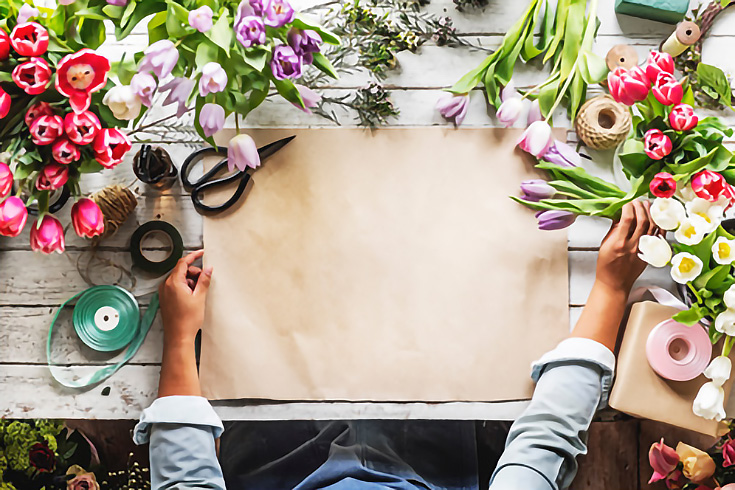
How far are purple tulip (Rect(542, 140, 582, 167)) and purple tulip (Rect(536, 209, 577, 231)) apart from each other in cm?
9

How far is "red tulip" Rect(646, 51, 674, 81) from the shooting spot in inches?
35.4

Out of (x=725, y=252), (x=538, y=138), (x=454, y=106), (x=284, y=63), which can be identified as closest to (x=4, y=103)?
(x=284, y=63)

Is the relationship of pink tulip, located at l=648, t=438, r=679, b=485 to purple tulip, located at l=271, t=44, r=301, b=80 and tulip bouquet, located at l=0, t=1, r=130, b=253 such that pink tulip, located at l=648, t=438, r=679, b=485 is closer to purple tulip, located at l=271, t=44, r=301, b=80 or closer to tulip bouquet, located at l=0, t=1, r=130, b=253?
purple tulip, located at l=271, t=44, r=301, b=80

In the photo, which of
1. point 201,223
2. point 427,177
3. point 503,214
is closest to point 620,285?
point 503,214

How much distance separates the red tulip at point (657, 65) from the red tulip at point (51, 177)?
0.88m

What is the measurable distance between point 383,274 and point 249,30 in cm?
48

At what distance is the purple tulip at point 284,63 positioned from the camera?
89 centimetres

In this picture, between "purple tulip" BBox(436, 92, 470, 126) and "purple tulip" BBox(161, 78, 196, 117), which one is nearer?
"purple tulip" BBox(161, 78, 196, 117)

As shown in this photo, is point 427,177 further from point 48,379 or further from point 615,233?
point 48,379

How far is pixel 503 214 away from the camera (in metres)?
1.09

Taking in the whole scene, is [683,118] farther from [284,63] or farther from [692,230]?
[284,63]

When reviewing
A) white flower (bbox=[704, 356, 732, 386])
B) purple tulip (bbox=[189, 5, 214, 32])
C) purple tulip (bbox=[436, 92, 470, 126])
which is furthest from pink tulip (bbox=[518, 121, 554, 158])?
purple tulip (bbox=[189, 5, 214, 32])

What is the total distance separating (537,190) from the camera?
3.45 feet

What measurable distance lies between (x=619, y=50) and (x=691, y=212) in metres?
0.35
